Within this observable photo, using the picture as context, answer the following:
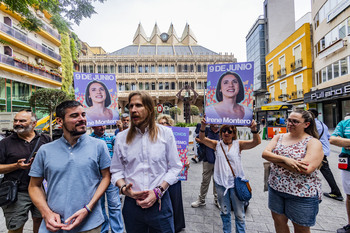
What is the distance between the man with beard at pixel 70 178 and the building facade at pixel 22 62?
19753mm

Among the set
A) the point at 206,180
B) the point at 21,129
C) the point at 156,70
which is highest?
the point at 156,70

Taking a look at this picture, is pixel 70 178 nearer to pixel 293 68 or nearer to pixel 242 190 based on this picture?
pixel 242 190

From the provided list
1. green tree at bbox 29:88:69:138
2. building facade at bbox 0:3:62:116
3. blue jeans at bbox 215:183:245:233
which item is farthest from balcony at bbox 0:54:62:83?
blue jeans at bbox 215:183:245:233

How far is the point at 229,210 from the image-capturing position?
8.61ft

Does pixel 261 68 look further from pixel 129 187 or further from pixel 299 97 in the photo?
pixel 129 187

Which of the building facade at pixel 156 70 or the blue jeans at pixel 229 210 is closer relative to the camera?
the blue jeans at pixel 229 210

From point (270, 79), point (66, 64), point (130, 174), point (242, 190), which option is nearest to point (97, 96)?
point (130, 174)

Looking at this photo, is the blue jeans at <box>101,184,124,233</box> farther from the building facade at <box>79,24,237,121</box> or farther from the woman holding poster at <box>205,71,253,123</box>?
the building facade at <box>79,24,237,121</box>

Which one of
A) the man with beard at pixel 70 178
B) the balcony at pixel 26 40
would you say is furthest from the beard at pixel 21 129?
the balcony at pixel 26 40

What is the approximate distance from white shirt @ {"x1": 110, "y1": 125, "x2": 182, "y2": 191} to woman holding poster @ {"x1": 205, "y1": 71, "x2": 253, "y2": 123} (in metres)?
1.39

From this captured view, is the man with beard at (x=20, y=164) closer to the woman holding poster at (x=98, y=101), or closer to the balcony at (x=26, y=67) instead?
the woman holding poster at (x=98, y=101)

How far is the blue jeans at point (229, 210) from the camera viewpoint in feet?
8.27

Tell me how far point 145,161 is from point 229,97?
184 centimetres

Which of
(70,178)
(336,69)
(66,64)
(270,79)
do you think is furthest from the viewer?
(270,79)
